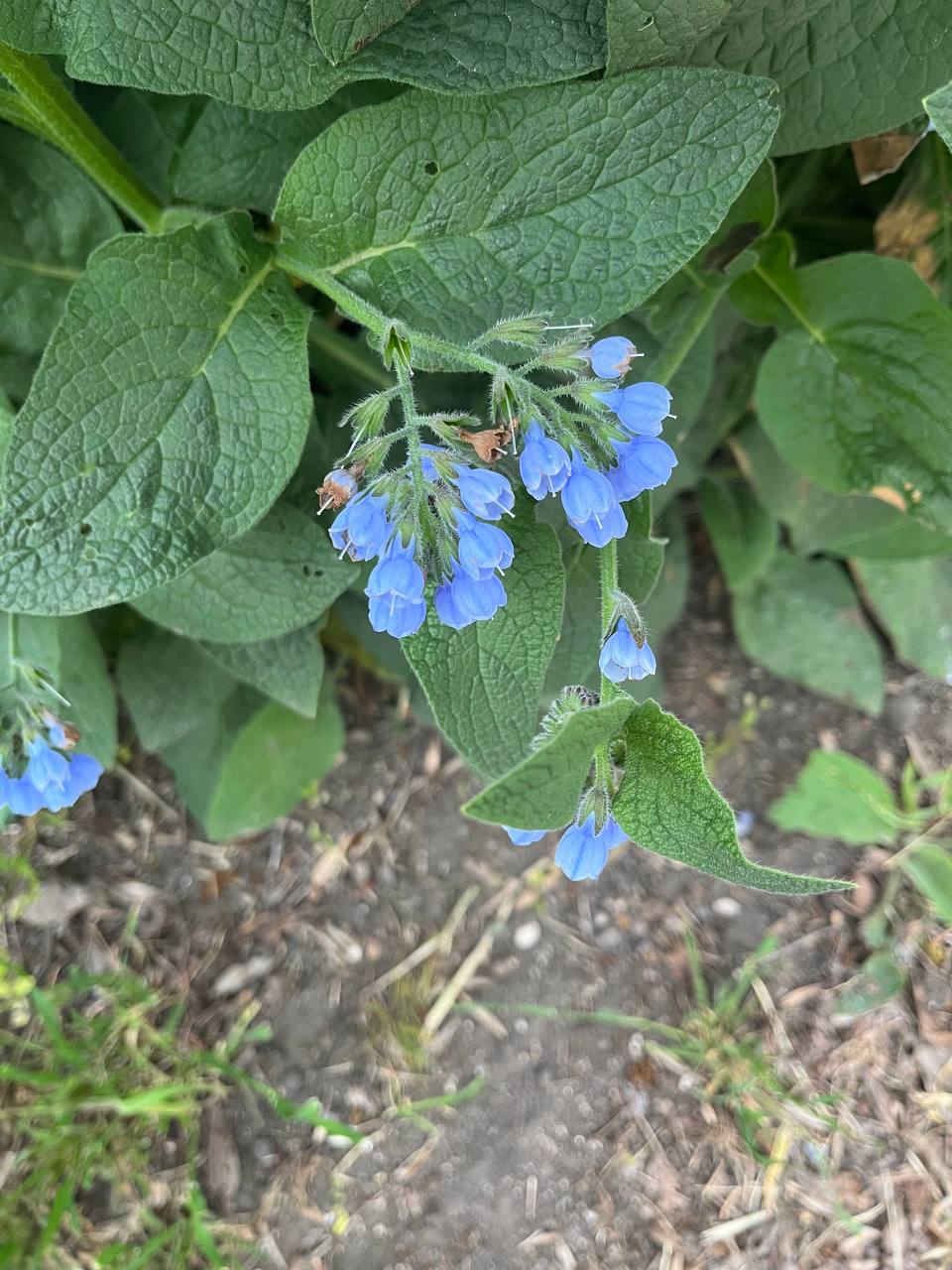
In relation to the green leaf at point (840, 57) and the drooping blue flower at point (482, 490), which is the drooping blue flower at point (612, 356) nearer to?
the drooping blue flower at point (482, 490)

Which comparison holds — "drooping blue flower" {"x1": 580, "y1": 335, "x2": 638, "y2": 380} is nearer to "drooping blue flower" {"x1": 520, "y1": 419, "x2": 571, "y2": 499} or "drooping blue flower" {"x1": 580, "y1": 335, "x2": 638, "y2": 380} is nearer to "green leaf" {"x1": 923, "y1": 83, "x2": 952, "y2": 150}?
"drooping blue flower" {"x1": 520, "y1": 419, "x2": 571, "y2": 499}

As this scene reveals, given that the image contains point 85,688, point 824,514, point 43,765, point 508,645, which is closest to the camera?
point 508,645

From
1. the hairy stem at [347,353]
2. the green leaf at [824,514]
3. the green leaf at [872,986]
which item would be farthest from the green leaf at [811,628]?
the hairy stem at [347,353]

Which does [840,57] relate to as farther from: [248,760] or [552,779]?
[248,760]

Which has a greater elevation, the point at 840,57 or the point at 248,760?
the point at 840,57

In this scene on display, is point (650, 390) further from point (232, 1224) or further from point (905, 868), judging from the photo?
point (232, 1224)

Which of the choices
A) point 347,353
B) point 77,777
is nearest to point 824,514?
point 347,353

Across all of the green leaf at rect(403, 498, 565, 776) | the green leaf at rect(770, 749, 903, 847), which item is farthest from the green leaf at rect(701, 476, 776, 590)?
the green leaf at rect(403, 498, 565, 776)
